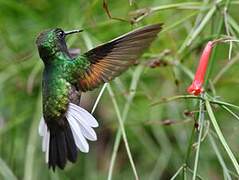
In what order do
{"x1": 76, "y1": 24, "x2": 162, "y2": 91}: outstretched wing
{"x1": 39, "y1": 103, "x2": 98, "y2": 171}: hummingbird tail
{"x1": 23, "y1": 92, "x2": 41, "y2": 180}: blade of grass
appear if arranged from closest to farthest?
{"x1": 76, "y1": 24, "x2": 162, "y2": 91}: outstretched wing < {"x1": 39, "y1": 103, "x2": 98, "y2": 171}: hummingbird tail < {"x1": 23, "y1": 92, "x2": 41, "y2": 180}: blade of grass

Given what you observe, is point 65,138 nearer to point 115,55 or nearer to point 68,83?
point 68,83

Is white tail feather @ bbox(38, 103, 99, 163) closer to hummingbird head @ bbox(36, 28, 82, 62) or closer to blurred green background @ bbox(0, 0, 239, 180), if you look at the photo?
hummingbird head @ bbox(36, 28, 82, 62)

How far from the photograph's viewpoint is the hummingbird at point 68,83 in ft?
3.67

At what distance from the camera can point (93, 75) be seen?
117 cm

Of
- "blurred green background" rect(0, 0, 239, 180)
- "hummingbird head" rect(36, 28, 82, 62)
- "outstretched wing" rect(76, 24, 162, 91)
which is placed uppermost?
"hummingbird head" rect(36, 28, 82, 62)

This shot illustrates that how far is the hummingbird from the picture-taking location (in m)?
1.12

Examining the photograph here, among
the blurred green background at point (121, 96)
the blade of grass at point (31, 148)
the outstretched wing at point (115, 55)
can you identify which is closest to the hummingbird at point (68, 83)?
the outstretched wing at point (115, 55)

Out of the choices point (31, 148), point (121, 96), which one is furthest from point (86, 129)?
point (121, 96)

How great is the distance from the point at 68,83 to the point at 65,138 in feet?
0.38

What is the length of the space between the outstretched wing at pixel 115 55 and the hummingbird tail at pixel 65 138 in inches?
2.5

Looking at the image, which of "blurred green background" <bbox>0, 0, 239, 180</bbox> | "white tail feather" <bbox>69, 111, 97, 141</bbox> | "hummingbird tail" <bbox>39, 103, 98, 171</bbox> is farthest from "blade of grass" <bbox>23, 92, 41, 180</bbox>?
"white tail feather" <bbox>69, 111, 97, 141</bbox>

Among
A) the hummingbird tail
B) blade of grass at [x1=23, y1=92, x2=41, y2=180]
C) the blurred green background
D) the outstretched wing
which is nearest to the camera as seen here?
the outstretched wing

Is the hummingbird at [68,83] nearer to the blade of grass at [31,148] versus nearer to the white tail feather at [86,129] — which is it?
the white tail feather at [86,129]

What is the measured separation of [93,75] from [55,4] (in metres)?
1.18
